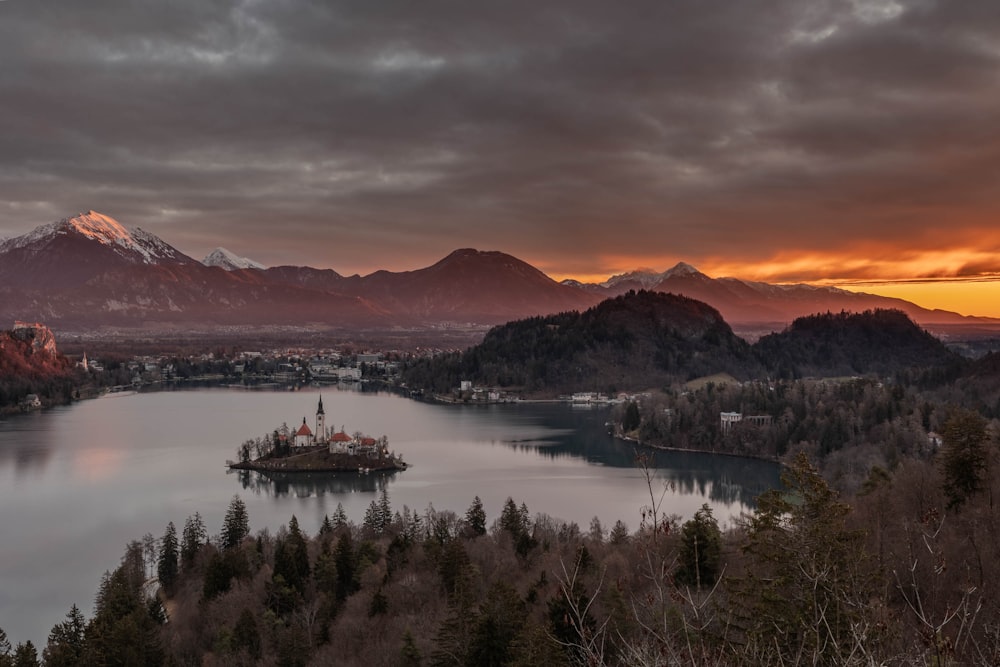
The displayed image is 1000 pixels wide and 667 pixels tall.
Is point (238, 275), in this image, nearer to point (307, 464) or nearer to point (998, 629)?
point (307, 464)

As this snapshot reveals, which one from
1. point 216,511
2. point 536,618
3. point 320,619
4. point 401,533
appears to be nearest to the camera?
point 536,618

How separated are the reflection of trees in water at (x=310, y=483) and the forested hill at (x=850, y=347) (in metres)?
36.9

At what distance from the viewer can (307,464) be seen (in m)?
23.1

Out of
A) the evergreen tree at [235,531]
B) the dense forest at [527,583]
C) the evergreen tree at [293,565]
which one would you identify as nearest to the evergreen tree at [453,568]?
the dense forest at [527,583]

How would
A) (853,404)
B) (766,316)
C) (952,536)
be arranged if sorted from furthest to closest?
(766,316) → (853,404) → (952,536)

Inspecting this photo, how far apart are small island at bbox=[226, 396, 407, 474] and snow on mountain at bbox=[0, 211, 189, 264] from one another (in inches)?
6355

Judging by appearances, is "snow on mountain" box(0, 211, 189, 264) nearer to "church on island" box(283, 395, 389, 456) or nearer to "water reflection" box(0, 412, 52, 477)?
"water reflection" box(0, 412, 52, 477)

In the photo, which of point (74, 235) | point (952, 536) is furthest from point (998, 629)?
point (74, 235)

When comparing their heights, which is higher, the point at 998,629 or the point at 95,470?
the point at 998,629

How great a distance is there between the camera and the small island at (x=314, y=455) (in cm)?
2281

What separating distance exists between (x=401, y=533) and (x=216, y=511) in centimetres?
619

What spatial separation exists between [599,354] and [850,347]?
1937 cm

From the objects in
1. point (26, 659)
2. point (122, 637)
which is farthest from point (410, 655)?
point (26, 659)

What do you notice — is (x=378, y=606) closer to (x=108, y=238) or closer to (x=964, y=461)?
(x=964, y=461)
